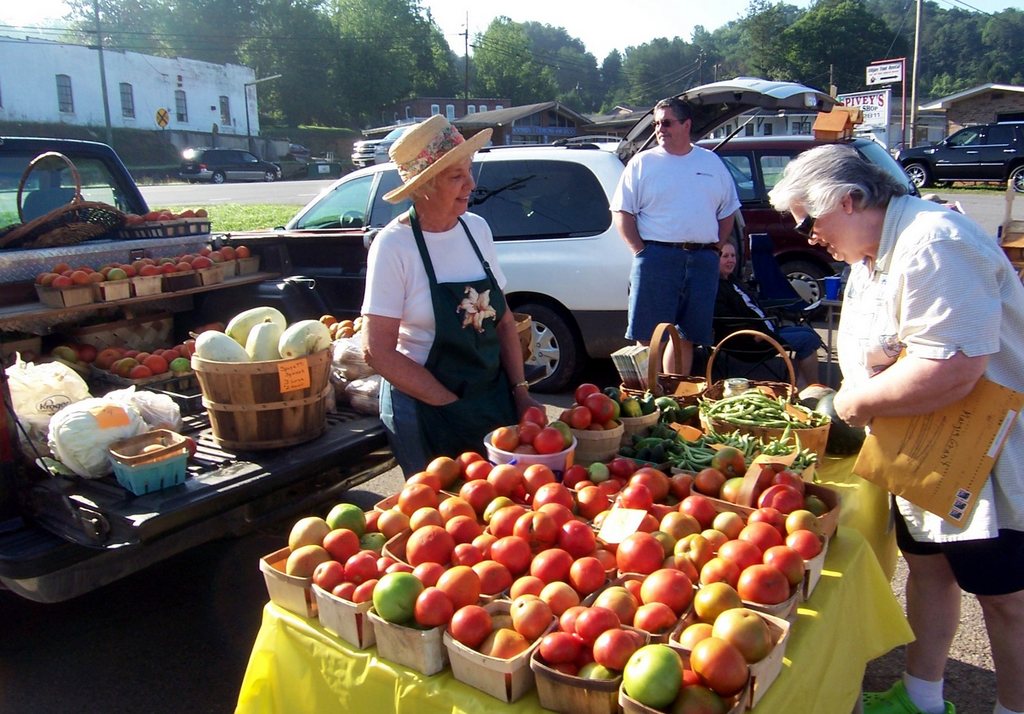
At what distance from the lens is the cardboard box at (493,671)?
5.42 ft

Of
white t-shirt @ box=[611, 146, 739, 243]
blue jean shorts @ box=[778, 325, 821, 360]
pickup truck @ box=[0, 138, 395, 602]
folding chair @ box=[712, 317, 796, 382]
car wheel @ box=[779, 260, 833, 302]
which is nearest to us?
pickup truck @ box=[0, 138, 395, 602]

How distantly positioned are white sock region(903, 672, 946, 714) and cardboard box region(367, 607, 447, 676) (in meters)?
1.73

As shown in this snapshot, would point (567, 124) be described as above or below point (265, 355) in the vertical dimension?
above

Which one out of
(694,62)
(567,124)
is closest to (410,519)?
(567,124)

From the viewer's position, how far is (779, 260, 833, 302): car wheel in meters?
8.88

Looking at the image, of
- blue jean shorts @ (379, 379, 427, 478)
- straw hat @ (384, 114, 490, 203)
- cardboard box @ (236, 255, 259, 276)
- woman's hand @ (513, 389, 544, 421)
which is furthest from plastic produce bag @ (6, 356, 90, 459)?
cardboard box @ (236, 255, 259, 276)

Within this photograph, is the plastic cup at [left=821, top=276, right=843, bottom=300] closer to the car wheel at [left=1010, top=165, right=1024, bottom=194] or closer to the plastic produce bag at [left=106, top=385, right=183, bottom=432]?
the plastic produce bag at [left=106, top=385, right=183, bottom=432]

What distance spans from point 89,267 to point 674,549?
421 centimetres

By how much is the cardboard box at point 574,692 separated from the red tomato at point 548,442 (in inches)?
39.1

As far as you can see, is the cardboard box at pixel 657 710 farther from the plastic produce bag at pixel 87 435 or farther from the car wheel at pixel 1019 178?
the car wheel at pixel 1019 178

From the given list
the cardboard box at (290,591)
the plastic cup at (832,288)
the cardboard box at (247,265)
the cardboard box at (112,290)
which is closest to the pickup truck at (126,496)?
the cardboard box at (112,290)

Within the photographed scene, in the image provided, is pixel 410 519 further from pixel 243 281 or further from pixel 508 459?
pixel 243 281

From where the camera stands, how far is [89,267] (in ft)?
15.9

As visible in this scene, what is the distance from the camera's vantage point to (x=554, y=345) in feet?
21.8
